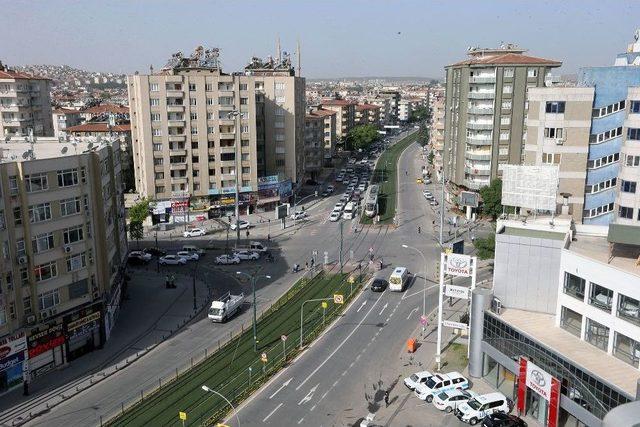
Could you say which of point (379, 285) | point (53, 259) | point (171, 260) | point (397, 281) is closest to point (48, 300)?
point (53, 259)

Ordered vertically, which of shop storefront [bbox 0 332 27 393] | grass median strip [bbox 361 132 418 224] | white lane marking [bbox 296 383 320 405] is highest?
shop storefront [bbox 0 332 27 393]

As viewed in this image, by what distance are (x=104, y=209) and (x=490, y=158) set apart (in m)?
56.6

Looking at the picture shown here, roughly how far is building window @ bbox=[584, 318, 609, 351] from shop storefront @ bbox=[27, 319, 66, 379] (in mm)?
33623

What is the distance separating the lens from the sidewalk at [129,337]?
37.2 meters

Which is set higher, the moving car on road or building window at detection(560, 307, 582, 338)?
building window at detection(560, 307, 582, 338)

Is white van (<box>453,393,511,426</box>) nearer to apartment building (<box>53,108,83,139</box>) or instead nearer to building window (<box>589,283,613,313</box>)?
building window (<box>589,283,613,313</box>)

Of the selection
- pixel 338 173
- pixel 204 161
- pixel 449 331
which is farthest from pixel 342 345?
pixel 338 173

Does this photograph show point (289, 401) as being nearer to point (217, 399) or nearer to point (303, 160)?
point (217, 399)

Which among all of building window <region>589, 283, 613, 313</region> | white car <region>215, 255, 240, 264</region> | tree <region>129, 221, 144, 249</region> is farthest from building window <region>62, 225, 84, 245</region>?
building window <region>589, 283, 613, 313</region>

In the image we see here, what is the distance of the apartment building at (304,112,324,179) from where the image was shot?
118 m

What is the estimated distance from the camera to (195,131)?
84875mm

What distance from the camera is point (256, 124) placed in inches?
3735

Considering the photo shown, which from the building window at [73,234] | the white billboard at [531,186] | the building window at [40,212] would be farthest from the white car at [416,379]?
the building window at [40,212]

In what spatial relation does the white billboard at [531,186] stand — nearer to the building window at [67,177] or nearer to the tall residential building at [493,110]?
the building window at [67,177]
